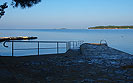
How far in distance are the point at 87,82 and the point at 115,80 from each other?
0.98 meters

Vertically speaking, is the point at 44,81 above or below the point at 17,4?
below

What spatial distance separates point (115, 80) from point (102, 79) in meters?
0.41

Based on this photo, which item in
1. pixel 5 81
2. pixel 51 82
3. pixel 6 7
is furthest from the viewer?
pixel 6 7

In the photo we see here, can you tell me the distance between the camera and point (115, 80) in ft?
18.4

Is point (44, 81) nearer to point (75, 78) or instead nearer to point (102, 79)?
point (75, 78)

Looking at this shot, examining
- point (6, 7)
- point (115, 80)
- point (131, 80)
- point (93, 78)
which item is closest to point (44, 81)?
point (93, 78)

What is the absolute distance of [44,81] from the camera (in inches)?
212

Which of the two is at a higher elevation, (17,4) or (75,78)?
(17,4)

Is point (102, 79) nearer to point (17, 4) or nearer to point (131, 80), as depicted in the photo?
point (131, 80)

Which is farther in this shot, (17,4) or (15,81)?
(17,4)

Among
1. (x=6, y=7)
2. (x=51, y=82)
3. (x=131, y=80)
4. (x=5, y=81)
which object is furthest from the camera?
(x=6, y=7)

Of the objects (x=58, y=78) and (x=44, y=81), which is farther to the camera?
(x=58, y=78)

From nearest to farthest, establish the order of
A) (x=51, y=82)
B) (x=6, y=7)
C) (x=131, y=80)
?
(x=51, y=82) < (x=131, y=80) < (x=6, y=7)

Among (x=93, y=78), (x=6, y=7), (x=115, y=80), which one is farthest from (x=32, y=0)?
(x=115, y=80)
